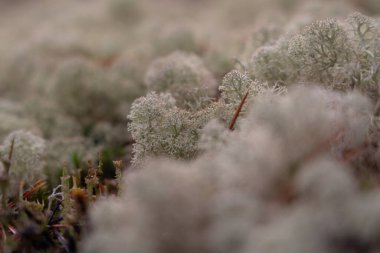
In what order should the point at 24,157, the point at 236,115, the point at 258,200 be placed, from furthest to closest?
the point at 24,157 < the point at 236,115 < the point at 258,200

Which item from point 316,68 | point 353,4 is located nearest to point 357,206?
point 316,68

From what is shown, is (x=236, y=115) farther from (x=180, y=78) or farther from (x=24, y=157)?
(x=24, y=157)

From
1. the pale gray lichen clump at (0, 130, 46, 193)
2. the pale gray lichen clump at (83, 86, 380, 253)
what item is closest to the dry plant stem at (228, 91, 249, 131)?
the pale gray lichen clump at (83, 86, 380, 253)

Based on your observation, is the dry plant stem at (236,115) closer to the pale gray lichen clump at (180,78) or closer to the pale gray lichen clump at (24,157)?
the pale gray lichen clump at (180,78)

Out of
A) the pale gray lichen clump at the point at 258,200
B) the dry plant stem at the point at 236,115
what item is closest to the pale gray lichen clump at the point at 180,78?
the dry plant stem at the point at 236,115

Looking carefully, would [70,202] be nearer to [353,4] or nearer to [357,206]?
[357,206]

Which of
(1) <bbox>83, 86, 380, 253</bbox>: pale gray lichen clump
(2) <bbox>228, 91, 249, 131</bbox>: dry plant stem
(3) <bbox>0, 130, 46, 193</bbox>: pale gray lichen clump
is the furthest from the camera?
(3) <bbox>0, 130, 46, 193</bbox>: pale gray lichen clump

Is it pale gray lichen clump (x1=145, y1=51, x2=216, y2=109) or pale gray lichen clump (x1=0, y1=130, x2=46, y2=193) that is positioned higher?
pale gray lichen clump (x1=145, y1=51, x2=216, y2=109)

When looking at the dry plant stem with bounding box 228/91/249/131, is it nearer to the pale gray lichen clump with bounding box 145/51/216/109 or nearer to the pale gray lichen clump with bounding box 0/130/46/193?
the pale gray lichen clump with bounding box 145/51/216/109

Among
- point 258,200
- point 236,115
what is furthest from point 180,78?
point 258,200
